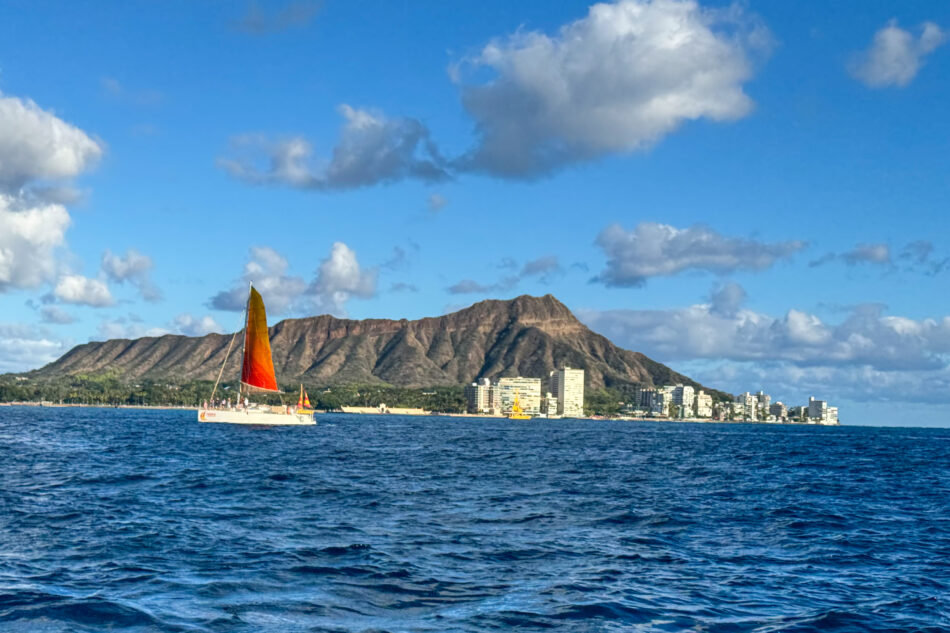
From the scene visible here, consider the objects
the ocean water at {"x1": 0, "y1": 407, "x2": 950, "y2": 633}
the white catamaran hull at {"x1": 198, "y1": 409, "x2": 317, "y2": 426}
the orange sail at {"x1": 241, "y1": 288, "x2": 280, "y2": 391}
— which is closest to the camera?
the ocean water at {"x1": 0, "y1": 407, "x2": 950, "y2": 633}

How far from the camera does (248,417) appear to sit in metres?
136

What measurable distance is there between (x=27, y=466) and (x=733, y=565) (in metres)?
45.6

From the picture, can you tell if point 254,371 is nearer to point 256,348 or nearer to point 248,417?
point 256,348

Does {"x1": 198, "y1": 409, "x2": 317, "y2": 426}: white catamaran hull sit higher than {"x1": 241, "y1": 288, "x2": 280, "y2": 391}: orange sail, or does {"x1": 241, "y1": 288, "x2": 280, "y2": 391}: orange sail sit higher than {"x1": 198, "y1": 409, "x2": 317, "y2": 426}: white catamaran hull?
{"x1": 241, "y1": 288, "x2": 280, "y2": 391}: orange sail

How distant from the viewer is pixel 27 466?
2103 inches

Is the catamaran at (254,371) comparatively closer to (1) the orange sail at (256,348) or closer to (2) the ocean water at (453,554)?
(1) the orange sail at (256,348)

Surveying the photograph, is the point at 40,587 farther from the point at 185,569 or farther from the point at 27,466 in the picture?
the point at 27,466

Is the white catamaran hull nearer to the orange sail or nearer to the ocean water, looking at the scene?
the orange sail

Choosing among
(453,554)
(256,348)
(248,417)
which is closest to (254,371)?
(256,348)

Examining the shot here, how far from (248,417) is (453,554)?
382 ft

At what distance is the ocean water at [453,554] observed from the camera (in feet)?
60.4

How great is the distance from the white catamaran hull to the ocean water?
8518 cm

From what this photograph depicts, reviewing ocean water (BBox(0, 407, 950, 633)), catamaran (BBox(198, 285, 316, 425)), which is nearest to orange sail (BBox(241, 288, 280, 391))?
catamaran (BBox(198, 285, 316, 425))

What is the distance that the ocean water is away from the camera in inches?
725
